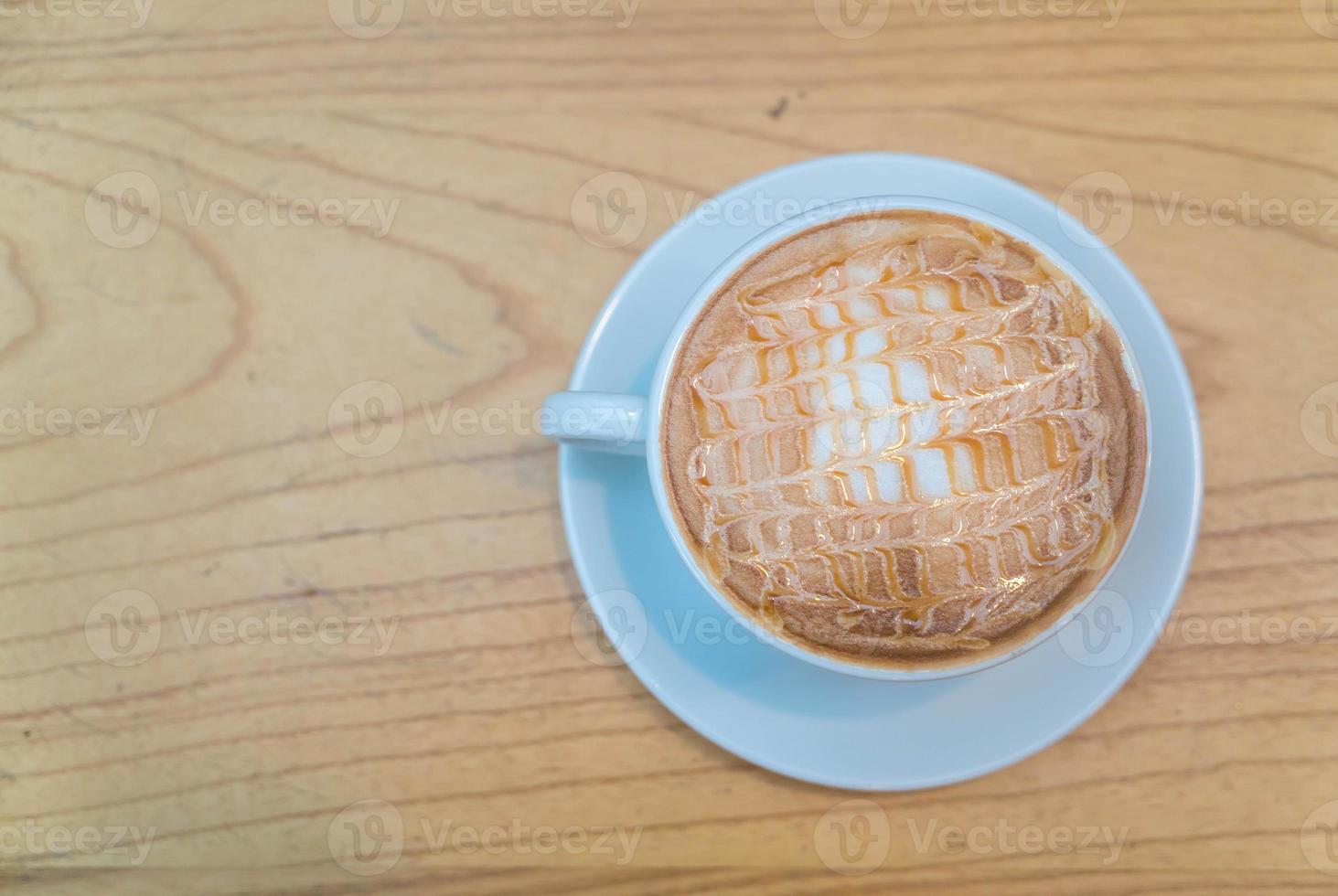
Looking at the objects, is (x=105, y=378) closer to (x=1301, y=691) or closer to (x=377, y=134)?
(x=377, y=134)

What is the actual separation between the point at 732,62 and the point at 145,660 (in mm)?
1325
